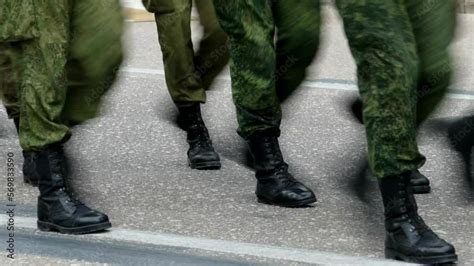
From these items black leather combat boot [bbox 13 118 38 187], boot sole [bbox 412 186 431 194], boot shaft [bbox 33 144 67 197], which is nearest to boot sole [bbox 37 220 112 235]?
boot shaft [bbox 33 144 67 197]

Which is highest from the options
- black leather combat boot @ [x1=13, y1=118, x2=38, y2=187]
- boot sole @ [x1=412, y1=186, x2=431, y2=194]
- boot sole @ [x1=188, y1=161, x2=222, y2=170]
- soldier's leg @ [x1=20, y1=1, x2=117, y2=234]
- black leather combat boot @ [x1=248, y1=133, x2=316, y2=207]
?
soldier's leg @ [x1=20, y1=1, x2=117, y2=234]

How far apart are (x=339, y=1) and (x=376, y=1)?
12 cm

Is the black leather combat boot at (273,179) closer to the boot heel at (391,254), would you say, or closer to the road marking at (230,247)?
the road marking at (230,247)

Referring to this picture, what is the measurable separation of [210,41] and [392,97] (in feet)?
5.48

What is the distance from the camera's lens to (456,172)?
574cm

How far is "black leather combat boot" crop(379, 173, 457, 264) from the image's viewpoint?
431cm

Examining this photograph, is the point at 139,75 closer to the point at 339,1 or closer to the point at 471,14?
the point at 471,14

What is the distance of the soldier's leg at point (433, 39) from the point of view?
15.0 ft

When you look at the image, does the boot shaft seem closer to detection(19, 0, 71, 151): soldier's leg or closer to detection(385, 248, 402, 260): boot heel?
detection(19, 0, 71, 151): soldier's leg

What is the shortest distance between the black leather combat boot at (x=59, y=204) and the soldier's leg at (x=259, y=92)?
681mm

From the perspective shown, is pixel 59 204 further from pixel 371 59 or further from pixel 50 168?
pixel 371 59

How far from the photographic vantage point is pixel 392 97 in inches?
168

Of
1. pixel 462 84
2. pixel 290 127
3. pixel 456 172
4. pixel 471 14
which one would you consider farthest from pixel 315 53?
pixel 471 14

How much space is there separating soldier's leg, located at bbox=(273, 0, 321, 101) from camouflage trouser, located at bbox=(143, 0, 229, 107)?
0.56 meters
